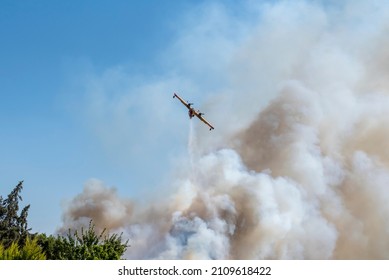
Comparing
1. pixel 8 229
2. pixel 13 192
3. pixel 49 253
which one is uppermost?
pixel 13 192

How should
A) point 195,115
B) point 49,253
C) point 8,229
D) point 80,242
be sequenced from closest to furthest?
point 80,242
point 49,253
point 8,229
point 195,115

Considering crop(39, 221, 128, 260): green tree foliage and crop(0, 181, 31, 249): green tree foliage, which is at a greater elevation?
crop(0, 181, 31, 249): green tree foliage

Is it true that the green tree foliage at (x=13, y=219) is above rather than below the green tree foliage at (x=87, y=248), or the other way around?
above

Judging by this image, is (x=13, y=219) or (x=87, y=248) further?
(x=13, y=219)

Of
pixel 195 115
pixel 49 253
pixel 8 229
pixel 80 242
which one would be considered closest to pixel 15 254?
pixel 80 242

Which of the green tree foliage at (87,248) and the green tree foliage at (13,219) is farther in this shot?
the green tree foliage at (13,219)

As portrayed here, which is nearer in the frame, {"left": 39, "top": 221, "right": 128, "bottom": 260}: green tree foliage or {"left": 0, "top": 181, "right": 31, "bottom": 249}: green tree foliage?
{"left": 39, "top": 221, "right": 128, "bottom": 260}: green tree foliage

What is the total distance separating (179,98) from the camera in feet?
355
